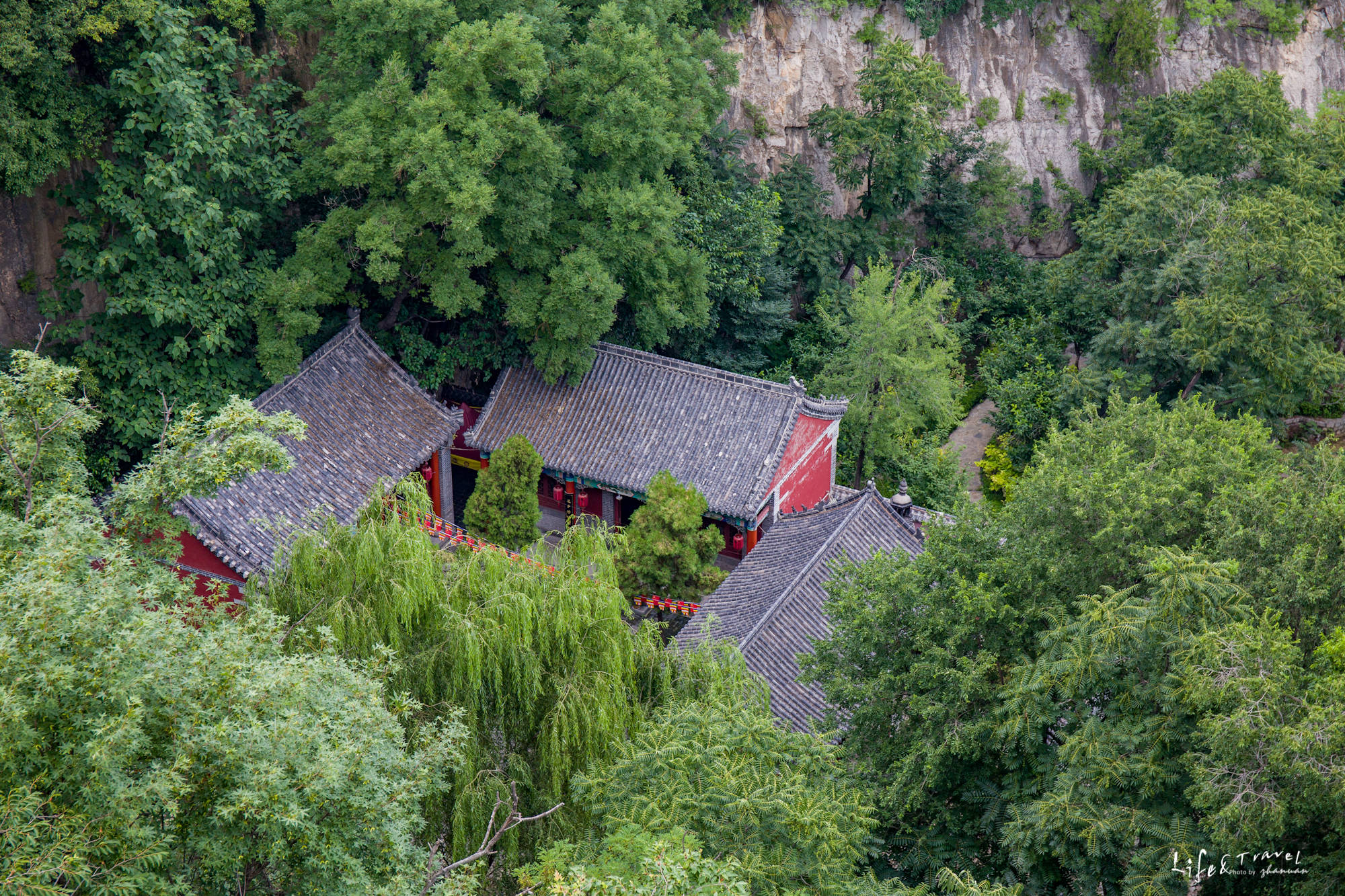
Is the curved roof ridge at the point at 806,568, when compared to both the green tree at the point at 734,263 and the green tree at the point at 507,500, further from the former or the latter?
the green tree at the point at 734,263

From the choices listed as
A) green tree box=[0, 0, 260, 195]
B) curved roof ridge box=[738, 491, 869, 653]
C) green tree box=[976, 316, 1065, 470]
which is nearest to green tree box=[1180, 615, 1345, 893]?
curved roof ridge box=[738, 491, 869, 653]

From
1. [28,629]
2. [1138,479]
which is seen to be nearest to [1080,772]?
[1138,479]

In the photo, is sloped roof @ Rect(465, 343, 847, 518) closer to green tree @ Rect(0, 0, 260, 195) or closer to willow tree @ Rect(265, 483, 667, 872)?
green tree @ Rect(0, 0, 260, 195)

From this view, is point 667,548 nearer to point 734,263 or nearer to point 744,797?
point 734,263

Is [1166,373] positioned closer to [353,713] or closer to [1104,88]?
[1104,88]

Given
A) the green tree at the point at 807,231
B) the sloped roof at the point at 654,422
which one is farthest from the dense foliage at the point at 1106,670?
the green tree at the point at 807,231
